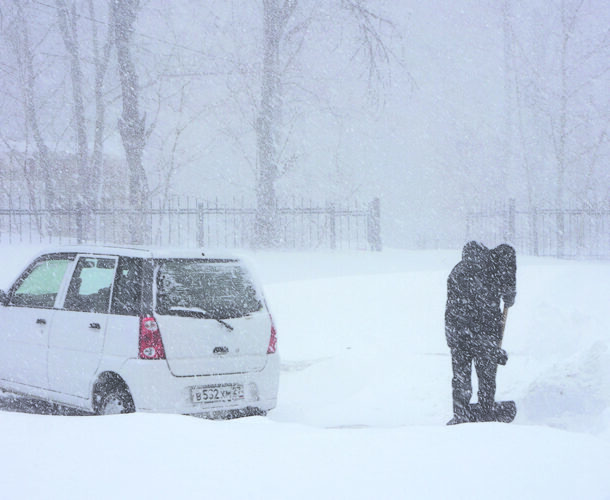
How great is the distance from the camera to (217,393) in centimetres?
555

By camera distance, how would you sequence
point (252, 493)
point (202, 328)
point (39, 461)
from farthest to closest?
point (202, 328) → point (39, 461) → point (252, 493)

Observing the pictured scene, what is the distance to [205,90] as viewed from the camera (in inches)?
1447

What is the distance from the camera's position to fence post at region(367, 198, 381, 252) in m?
19.1

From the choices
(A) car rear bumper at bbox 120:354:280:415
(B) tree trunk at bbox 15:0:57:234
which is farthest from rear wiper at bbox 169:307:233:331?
(B) tree trunk at bbox 15:0:57:234

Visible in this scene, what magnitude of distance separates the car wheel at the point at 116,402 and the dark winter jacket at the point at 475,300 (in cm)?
298

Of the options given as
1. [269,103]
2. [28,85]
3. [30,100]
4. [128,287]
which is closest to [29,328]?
[128,287]

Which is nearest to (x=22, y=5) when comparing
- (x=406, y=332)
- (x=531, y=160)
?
(x=406, y=332)

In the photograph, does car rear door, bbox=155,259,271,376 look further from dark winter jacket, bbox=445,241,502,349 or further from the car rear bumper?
dark winter jacket, bbox=445,241,502,349

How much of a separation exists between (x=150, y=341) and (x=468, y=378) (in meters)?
2.97

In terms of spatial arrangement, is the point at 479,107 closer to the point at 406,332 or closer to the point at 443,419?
the point at 406,332

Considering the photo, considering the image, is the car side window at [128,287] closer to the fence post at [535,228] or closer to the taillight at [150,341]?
the taillight at [150,341]

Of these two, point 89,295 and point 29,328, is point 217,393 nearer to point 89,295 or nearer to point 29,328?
point 89,295

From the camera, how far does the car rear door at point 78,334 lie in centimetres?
567

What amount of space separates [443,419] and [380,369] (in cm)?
243
